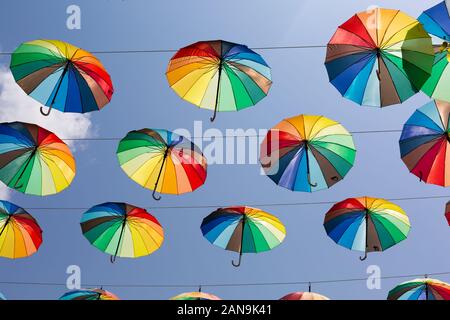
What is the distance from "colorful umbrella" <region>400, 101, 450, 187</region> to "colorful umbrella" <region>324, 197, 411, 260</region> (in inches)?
41.2

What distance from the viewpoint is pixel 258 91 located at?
27.5 feet

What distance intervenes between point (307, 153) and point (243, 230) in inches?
78.8

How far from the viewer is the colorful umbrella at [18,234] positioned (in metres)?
9.56

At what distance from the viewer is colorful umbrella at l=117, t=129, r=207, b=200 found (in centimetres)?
872

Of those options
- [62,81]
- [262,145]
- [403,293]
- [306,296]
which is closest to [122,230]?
[62,81]

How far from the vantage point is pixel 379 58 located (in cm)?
770

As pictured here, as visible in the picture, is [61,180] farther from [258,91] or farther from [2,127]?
[258,91]

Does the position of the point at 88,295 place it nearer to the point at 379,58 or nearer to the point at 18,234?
the point at 18,234

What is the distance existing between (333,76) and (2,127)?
5181 millimetres

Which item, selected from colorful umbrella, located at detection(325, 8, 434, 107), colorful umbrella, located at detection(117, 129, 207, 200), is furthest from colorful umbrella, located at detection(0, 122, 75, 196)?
colorful umbrella, located at detection(325, 8, 434, 107)

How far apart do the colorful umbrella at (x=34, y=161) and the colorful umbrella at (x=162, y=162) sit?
1.02 meters

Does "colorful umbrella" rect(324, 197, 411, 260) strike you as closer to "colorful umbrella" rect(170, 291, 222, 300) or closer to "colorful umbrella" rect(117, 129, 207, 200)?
"colorful umbrella" rect(170, 291, 222, 300)

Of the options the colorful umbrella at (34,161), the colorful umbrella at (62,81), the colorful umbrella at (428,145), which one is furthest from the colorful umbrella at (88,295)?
the colorful umbrella at (428,145)
